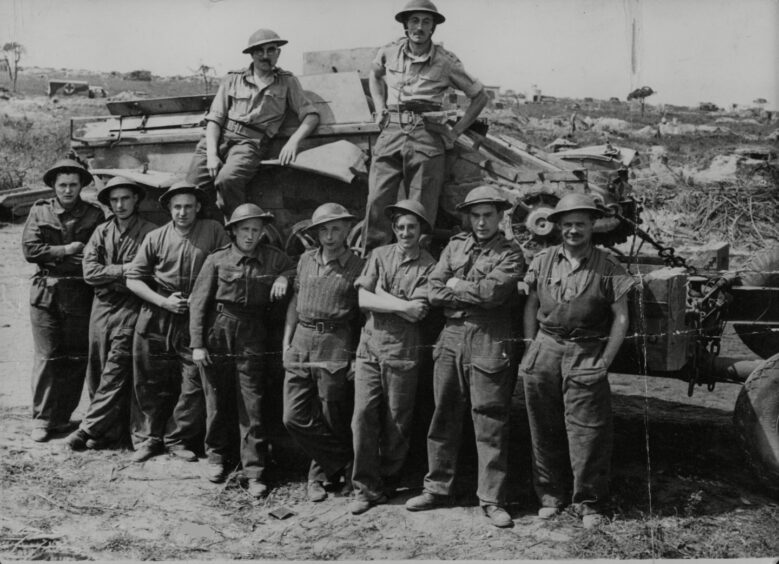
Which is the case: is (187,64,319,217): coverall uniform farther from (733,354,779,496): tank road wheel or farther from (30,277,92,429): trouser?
(733,354,779,496): tank road wheel

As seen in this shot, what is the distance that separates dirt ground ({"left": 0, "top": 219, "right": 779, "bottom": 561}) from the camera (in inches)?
201

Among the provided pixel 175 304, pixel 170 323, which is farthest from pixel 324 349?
pixel 170 323

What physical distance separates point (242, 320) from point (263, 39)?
2.38m

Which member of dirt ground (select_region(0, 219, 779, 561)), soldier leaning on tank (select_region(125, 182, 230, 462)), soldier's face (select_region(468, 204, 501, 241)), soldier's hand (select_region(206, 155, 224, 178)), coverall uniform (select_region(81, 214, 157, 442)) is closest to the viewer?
dirt ground (select_region(0, 219, 779, 561))

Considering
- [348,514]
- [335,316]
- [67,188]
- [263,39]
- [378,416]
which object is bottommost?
[348,514]

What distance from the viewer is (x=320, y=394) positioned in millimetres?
5895

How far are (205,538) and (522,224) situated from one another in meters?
3.23

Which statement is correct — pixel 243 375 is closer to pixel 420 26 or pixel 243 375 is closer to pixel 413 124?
pixel 413 124

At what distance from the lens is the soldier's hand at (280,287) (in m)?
6.11

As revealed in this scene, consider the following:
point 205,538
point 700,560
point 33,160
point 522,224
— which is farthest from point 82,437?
point 33,160

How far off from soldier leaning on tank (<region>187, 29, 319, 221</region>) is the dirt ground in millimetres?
2348

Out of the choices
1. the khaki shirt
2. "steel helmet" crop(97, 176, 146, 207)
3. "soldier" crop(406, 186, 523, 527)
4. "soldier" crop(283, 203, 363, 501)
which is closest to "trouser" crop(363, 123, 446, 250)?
the khaki shirt

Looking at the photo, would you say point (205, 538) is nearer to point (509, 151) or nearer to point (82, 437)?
point (82, 437)

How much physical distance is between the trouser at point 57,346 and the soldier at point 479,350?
11.3 ft
